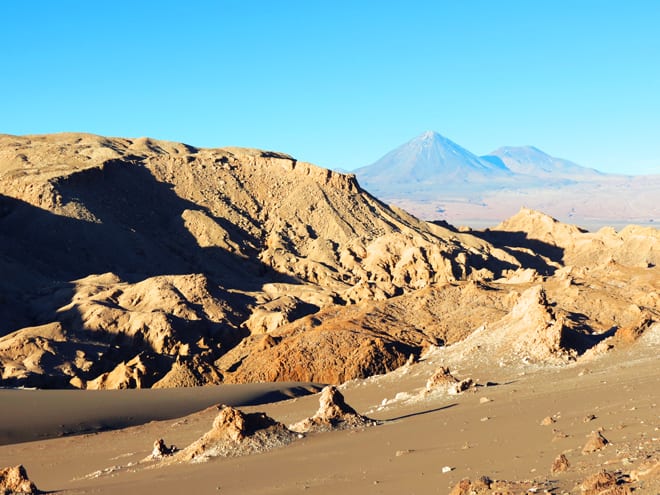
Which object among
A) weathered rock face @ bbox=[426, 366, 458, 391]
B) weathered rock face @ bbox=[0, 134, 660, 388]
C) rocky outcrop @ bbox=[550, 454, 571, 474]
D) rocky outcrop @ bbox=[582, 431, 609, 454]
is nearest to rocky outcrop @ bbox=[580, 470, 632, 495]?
rocky outcrop @ bbox=[550, 454, 571, 474]

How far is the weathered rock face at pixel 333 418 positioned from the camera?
1507cm

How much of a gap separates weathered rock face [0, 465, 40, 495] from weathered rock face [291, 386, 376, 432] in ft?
14.0

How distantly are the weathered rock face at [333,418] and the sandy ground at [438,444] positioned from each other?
1.63 ft

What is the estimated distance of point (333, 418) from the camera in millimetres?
15406

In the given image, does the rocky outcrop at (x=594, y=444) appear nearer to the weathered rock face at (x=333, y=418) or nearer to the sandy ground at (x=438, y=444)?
the sandy ground at (x=438, y=444)

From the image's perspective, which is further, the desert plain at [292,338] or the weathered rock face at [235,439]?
the weathered rock face at [235,439]

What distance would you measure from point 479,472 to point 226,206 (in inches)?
2548

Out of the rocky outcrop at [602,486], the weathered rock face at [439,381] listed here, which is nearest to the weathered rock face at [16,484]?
the rocky outcrop at [602,486]

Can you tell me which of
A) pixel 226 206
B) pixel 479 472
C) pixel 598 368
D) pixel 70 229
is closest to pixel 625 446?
pixel 479 472

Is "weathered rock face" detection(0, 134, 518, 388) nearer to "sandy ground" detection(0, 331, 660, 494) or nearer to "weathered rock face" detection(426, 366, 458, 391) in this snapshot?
"sandy ground" detection(0, 331, 660, 494)

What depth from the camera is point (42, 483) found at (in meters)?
16.2

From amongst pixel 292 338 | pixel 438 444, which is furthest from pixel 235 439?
pixel 292 338

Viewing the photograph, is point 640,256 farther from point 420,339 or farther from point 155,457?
point 155,457

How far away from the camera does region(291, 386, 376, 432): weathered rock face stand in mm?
15071
